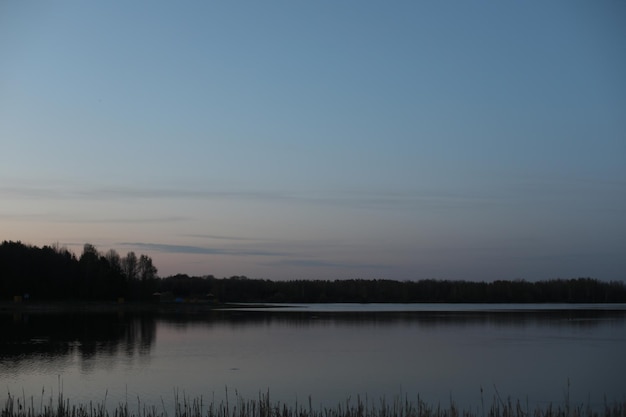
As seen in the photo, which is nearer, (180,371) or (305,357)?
(180,371)

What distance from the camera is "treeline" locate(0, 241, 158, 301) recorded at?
6862 cm

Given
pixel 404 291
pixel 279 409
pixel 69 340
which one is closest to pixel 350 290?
pixel 404 291

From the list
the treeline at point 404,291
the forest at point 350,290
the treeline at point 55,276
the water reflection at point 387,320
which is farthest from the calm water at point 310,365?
the treeline at point 404,291

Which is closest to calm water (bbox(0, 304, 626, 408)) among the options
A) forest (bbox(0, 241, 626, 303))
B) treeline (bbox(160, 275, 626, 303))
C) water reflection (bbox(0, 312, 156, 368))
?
water reflection (bbox(0, 312, 156, 368))

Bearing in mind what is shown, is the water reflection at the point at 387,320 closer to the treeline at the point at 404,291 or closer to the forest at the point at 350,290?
the forest at the point at 350,290

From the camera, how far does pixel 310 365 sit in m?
25.3

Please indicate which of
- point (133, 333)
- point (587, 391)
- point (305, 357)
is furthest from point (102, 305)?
point (587, 391)

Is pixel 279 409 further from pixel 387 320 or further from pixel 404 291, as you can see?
pixel 404 291

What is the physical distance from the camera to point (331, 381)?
838 inches

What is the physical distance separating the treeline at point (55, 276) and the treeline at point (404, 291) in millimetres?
47307

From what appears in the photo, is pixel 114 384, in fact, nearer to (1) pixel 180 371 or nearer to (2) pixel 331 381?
(1) pixel 180 371

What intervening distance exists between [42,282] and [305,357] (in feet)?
168

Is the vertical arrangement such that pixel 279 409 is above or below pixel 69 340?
above

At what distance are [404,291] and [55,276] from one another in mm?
80242
